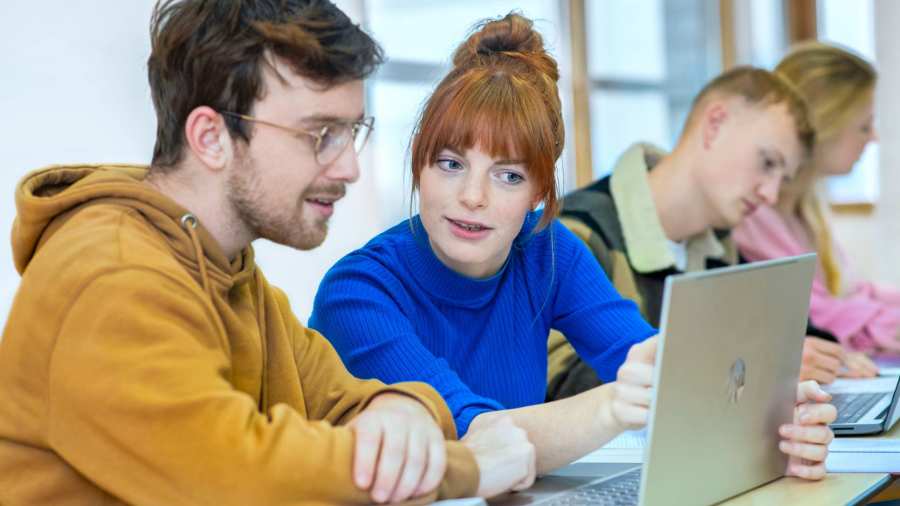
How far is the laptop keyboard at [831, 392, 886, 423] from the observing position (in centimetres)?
156

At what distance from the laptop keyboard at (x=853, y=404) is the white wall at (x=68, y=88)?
1.33 meters

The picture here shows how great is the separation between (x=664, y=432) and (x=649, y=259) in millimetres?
1199

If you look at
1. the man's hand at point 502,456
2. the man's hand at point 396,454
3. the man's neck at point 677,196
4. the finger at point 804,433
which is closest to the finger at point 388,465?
the man's hand at point 396,454

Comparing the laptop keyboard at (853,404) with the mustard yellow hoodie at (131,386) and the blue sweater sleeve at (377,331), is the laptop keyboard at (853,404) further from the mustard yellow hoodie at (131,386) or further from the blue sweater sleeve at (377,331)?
the mustard yellow hoodie at (131,386)

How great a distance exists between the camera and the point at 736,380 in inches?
44.2

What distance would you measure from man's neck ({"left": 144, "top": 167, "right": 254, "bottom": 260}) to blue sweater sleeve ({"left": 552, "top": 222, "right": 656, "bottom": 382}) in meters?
0.65

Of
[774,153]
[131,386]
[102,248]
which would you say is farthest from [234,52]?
[774,153]

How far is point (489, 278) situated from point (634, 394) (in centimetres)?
47

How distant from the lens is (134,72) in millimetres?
2166

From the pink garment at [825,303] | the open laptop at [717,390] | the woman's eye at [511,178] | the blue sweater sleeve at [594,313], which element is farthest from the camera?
the pink garment at [825,303]

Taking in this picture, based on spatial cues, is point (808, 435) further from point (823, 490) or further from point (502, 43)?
point (502, 43)

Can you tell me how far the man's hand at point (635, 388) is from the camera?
115 centimetres

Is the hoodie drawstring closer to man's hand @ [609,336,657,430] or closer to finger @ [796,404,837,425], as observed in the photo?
man's hand @ [609,336,657,430]

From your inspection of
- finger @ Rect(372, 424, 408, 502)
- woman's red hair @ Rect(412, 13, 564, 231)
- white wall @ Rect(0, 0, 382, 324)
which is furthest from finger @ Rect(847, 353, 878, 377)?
white wall @ Rect(0, 0, 382, 324)
